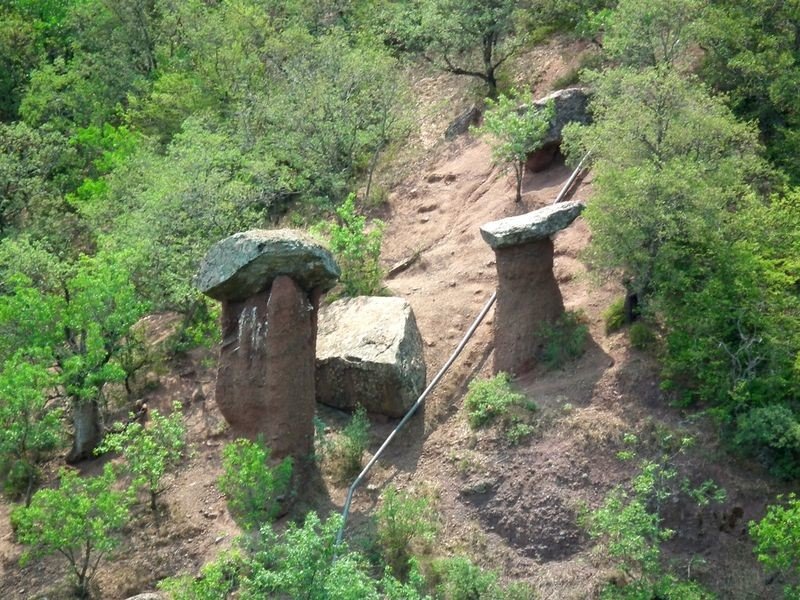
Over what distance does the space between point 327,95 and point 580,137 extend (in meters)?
6.70

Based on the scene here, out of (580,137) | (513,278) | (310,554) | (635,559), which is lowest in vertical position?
(635,559)

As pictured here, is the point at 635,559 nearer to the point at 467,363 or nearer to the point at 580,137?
the point at 467,363

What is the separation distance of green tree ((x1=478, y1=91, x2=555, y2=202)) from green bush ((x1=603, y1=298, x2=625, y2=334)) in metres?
4.77

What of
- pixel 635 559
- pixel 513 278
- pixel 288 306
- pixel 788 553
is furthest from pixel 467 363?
pixel 788 553

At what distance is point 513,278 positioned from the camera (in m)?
20.4

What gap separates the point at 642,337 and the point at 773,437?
2.98m

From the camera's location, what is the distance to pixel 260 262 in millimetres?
18656

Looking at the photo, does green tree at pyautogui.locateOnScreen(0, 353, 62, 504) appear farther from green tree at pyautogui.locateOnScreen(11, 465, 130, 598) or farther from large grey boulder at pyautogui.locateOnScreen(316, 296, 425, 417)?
large grey boulder at pyautogui.locateOnScreen(316, 296, 425, 417)

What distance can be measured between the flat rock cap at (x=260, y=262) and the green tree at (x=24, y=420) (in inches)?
140

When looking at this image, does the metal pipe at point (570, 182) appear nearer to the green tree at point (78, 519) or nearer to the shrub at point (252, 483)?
the shrub at point (252, 483)

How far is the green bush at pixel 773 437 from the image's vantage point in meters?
17.5

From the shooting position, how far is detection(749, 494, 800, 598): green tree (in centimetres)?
1608

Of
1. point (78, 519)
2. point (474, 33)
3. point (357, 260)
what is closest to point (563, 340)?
point (357, 260)

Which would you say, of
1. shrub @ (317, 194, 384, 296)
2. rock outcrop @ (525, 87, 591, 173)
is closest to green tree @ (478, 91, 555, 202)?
rock outcrop @ (525, 87, 591, 173)
